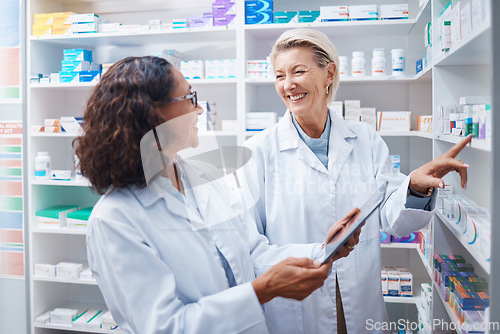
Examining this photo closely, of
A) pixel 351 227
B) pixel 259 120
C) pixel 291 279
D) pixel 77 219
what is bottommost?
pixel 77 219

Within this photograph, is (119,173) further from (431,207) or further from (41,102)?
(41,102)

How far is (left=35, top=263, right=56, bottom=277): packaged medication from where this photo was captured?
2973mm

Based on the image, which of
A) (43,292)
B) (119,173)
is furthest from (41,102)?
(119,173)

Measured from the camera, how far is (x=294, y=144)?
5.09ft

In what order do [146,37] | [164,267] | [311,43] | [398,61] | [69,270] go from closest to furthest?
1. [164,267]
2. [311,43]
3. [398,61]
4. [146,37]
5. [69,270]

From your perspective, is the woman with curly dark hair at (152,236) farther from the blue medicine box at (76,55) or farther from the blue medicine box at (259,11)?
the blue medicine box at (76,55)

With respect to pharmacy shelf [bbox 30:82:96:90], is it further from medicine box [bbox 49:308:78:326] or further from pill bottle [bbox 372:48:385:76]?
pill bottle [bbox 372:48:385:76]

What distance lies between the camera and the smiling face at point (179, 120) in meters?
1.09

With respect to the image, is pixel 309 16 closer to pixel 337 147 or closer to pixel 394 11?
pixel 394 11

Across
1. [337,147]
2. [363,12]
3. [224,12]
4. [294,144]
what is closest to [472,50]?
[337,147]

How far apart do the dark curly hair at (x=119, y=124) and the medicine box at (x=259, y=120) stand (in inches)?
61.5

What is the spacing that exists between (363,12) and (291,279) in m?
1.92

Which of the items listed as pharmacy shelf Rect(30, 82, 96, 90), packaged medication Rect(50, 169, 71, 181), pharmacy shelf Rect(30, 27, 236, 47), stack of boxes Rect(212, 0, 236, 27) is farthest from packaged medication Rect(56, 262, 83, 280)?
stack of boxes Rect(212, 0, 236, 27)

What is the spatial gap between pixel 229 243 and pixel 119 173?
1.14ft
